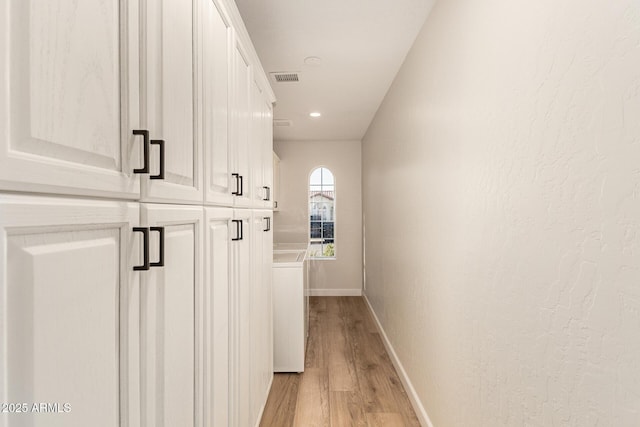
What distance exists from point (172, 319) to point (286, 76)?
2481 millimetres

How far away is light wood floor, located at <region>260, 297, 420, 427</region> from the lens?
2236mm

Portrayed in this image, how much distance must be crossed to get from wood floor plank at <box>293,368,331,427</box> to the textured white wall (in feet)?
2.13

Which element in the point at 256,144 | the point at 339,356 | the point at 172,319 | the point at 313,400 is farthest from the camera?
the point at 339,356

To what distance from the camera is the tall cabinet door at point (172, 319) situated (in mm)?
797

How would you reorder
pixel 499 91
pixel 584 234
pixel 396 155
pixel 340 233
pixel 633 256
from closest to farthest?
1. pixel 633 256
2. pixel 584 234
3. pixel 499 91
4. pixel 396 155
5. pixel 340 233

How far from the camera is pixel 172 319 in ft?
3.04

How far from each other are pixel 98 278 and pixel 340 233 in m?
5.00

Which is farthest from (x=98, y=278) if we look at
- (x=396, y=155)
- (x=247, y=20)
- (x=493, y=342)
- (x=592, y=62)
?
(x=396, y=155)

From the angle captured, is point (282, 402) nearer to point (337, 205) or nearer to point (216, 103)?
point (216, 103)

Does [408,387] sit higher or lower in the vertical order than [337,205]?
lower

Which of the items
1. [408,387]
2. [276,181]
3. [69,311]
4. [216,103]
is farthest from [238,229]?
[276,181]

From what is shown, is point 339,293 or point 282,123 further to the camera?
point 339,293

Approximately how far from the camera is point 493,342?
1.32 meters

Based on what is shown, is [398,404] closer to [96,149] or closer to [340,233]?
[96,149]
